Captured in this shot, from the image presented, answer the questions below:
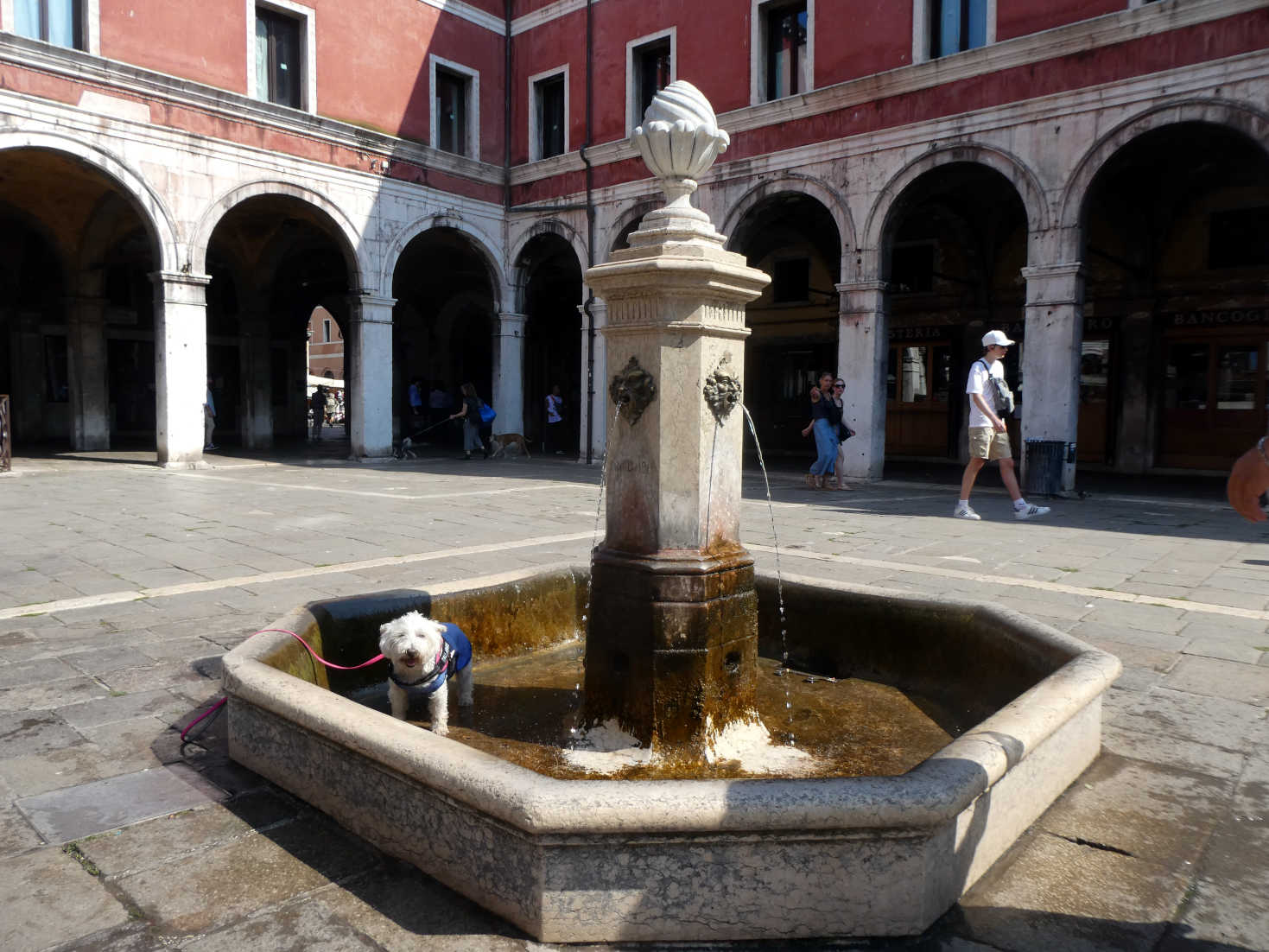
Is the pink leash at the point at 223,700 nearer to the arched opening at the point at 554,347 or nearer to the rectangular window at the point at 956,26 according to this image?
the rectangular window at the point at 956,26

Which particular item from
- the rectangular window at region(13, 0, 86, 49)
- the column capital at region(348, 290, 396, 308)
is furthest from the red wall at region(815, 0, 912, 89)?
the rectangular window at region(13, 0, 86, 49)

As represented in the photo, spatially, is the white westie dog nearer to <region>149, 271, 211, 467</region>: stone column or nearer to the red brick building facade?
the red brick building facade

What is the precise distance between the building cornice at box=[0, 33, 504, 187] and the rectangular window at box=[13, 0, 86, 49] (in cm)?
45

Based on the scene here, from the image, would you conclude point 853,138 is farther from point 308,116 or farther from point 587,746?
point 587,746

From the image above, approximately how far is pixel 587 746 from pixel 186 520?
6668 millimetres

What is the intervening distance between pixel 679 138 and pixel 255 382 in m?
19.9

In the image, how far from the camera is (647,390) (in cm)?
331

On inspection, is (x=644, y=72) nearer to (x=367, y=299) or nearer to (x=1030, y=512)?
(x=367, y=299)

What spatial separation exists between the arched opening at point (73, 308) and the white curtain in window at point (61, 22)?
7.52 ft

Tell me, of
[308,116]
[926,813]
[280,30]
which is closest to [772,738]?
[926,813]

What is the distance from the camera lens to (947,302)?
17891 millimetres

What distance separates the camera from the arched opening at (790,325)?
63.2 feet

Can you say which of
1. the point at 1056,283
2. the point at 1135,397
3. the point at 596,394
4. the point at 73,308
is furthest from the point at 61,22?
the point at 1135,397

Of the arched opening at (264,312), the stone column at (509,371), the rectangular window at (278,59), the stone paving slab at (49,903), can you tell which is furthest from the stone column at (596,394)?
the stone paving slab at (49,903)
